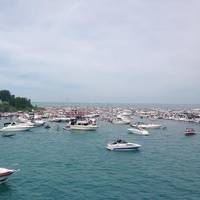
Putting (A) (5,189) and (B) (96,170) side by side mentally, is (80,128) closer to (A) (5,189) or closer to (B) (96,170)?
(B) (96,170)

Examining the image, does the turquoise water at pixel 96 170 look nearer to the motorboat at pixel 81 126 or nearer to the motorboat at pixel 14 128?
the motorboat at pixel 14 128

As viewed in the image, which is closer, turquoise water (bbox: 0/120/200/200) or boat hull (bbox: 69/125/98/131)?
turquoise water (bbox: 0/120/200/200)

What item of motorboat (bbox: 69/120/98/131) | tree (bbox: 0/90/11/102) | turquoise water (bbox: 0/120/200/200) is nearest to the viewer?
turquoise water (bbox: 0/120/200/200)

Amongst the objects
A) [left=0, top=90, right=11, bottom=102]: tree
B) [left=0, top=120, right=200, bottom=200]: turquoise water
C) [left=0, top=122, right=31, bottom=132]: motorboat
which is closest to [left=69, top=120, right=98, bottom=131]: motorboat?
[left=0, top=122, right=31, bottom=132]: motorboat

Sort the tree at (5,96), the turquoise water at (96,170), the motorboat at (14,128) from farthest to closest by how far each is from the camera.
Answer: the tree at (5,96) → the motorboat at (14,128) → the turquoise water at (96,170)

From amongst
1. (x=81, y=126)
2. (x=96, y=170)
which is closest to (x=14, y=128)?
(x=81, y=126)

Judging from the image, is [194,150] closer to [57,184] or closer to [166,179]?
[166,179]

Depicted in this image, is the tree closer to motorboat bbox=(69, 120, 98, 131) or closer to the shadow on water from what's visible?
motorboat bbox=(69, 120, 98, 131)

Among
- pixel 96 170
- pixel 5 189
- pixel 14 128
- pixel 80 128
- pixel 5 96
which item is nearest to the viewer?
pixel 5 189

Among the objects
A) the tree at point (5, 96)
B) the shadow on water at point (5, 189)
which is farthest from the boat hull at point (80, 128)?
the tree at point (5, 96)
